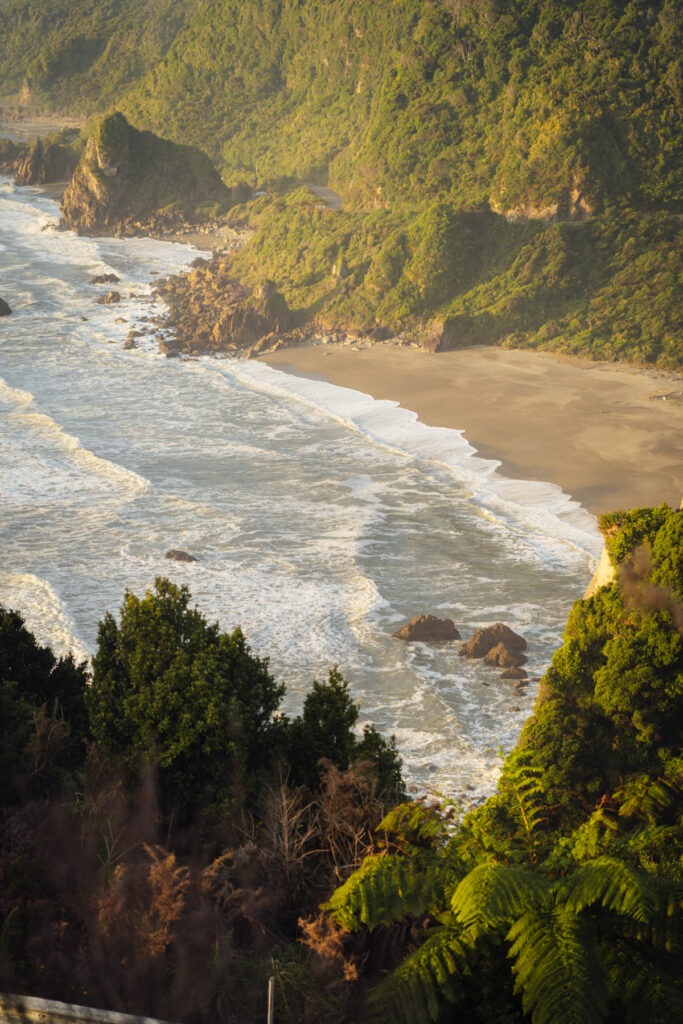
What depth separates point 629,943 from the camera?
962cm

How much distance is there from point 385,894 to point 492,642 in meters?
15.5

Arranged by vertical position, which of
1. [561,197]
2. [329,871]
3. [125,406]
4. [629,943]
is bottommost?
[125,406]

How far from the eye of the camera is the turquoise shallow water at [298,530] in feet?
80.1

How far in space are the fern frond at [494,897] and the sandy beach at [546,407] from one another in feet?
82.2

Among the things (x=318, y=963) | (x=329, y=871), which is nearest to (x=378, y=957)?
(x=318, y=963)

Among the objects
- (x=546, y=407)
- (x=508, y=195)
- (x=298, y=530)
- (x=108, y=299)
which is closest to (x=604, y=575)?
(x=298, y=530)

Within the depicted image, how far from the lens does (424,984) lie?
8977 mm

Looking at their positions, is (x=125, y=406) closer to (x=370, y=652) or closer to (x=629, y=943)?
(x=370, y=652)

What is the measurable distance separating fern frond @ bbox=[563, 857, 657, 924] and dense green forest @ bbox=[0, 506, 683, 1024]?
0.02 metres

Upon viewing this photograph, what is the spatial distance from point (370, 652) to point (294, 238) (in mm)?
47680

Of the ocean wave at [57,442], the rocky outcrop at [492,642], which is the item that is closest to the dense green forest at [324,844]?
the rocky outcrop at [492,642]

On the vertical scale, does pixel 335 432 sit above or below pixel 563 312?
below

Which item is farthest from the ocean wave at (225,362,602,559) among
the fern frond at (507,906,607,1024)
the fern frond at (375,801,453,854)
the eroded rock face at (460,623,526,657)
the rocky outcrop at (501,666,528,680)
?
the fern frond at (507,906,607,1024)

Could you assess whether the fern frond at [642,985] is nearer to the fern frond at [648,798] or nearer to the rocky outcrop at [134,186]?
the fern frond at [648,798]
